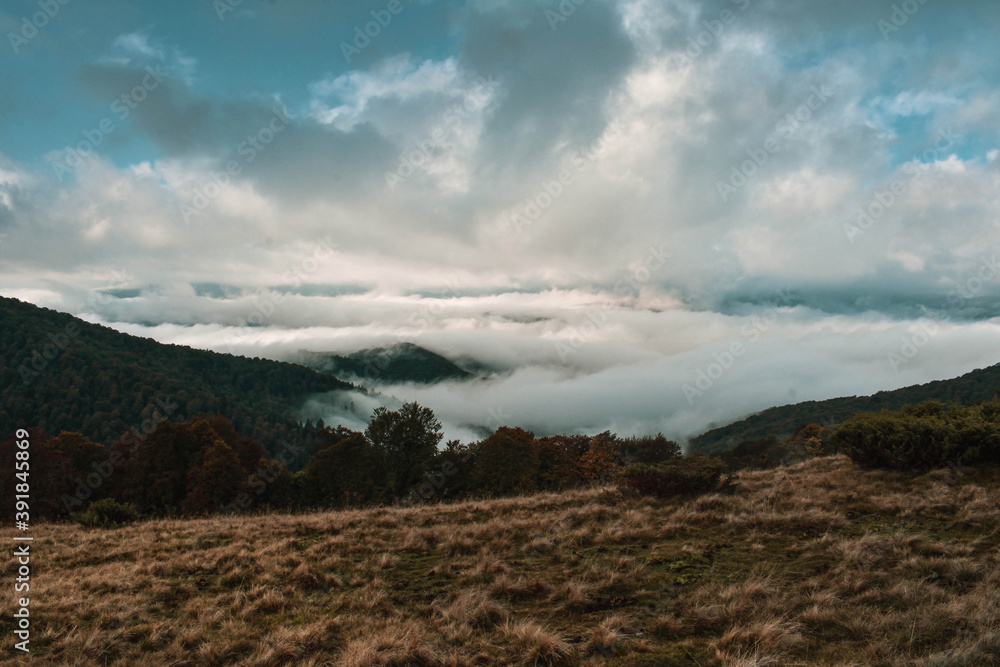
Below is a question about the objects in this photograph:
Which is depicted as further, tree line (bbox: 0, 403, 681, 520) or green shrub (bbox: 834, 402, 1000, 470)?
tree line (bbox: 0, 403, 681, 520)

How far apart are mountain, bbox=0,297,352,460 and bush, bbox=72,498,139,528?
11441cm

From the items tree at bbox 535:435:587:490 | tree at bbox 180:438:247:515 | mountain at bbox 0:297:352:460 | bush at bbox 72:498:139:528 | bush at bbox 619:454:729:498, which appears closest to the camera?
bush at bbox 619:454:729:498

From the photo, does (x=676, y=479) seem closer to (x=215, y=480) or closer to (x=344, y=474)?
(x=344, y=474)

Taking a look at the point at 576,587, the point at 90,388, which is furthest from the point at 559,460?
the point at 90,388

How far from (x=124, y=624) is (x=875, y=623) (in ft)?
32.0

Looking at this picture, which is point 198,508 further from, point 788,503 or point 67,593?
point 788,503

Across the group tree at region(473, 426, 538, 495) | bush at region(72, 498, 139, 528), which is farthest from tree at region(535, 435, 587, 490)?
bush at region(72, 498, 139, 528)

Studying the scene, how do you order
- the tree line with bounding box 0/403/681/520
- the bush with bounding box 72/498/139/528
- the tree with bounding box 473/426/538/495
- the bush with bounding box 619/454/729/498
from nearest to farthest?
1. the bush with bounding box 619/454/729/498
2. the bush with bounding box 72/498/139/528
3. the tree line with bounding box 0/403/681/520
4. the tree with bounding box 473/426/538/495

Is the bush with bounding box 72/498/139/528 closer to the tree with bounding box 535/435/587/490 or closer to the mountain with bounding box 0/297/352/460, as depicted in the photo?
the tree with bounding box 535/435/587/490

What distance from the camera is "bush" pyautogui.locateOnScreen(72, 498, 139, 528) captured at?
14.8 meters

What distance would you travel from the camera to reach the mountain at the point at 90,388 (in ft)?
408

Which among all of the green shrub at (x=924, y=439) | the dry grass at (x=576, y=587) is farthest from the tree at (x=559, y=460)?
the dry grass at (x=576, y=587)

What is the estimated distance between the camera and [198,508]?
3275 centimetres

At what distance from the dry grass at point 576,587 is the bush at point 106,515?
290 cm
